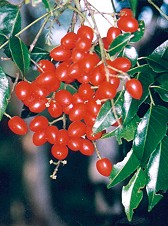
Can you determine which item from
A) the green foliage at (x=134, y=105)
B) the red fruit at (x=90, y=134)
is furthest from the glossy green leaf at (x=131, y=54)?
the red fruit at (x=90, y=134)

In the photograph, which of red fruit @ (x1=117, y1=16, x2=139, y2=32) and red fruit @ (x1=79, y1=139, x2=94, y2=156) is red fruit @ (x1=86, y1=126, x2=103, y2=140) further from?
red fruit @ (x1=117, y1=16, x2=139, y2=32)

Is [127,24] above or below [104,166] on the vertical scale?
above

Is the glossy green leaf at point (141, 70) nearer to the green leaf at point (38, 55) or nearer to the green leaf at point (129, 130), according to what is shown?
the green leaf at point (129, 130)

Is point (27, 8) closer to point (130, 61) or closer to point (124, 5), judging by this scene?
point (124, 5)

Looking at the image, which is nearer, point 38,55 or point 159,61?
point 159,61

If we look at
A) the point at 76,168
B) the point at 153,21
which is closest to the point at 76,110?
the point at 153,21

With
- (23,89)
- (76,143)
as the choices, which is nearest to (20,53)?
(23,89)

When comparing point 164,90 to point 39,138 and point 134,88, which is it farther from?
point 39,138

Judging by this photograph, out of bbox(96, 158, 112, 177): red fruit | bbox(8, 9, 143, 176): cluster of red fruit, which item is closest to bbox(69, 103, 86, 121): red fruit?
bbox(8, 9, 143, 176): cluster of red fruit
